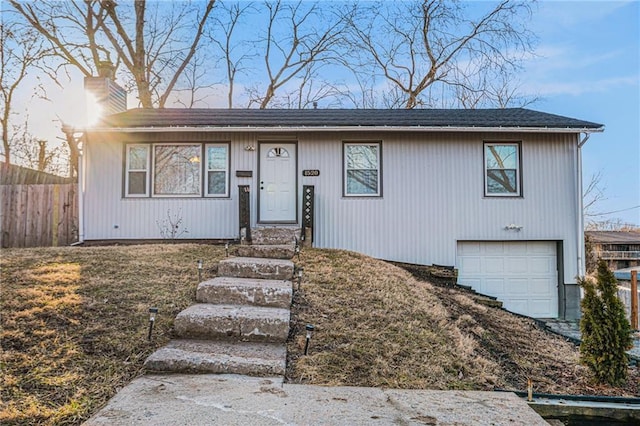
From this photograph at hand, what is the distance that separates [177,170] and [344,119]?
3.95 meters

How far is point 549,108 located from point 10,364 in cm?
1850

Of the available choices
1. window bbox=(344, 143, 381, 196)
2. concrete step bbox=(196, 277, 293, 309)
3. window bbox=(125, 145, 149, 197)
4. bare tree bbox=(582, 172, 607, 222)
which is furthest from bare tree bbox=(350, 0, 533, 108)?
concrete step bbox=(196, 277, 293, 309)

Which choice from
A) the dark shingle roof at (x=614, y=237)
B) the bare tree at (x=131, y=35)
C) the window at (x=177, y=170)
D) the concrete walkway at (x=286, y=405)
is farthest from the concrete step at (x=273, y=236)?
the dark shingle roof at (x=614, y=237)

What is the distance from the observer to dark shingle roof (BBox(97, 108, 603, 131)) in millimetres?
8438

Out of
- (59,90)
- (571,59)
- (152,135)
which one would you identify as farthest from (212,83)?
(571,59)

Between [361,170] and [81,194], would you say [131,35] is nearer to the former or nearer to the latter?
[81,194]

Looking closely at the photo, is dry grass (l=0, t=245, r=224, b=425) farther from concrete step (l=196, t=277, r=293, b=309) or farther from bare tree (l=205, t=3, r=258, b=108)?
bare tree (l=205, t=3, r=258, b=108)

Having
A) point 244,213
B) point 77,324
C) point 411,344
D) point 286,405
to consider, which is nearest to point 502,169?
point 244,213

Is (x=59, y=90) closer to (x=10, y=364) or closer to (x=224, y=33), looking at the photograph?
(x=224, y=33)

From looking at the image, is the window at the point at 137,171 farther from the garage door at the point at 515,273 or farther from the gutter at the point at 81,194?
the garage door at the point at 515,273

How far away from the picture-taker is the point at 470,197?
8.74 m

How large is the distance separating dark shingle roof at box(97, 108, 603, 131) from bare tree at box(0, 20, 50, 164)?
7690 millimetres

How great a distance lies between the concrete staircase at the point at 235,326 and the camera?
11.3 feet

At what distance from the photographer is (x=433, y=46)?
17375mm
